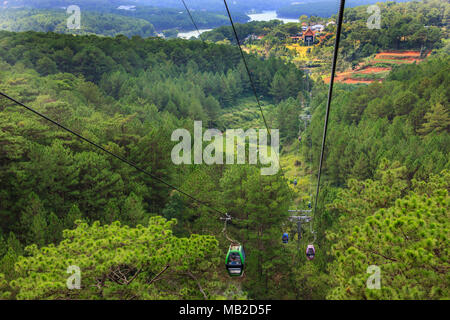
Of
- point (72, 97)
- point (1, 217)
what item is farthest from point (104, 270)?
point (72, 97)

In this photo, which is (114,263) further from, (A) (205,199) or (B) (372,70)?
(B) (372,70)

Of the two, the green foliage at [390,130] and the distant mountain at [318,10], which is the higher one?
the distant mountain at [318,10]

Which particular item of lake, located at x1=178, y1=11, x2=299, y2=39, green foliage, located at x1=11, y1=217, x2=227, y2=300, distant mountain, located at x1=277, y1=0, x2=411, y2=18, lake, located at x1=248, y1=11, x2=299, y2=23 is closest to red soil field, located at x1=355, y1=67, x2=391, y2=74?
distant mountain, located at x1=277, y1=0, x2=411, y2=18

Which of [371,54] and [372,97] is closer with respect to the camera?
[372,97]

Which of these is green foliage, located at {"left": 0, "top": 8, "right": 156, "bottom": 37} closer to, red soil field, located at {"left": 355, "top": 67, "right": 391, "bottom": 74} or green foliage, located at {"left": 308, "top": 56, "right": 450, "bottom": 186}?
red soil field, located at {"left": 355, "top": 67, "right": 391, "bottom": 74}

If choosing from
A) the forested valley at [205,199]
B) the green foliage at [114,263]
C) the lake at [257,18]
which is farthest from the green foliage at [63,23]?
the green foliage at [114,263]

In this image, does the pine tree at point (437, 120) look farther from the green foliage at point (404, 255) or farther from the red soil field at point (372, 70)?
the red soil field at point (372, 70)

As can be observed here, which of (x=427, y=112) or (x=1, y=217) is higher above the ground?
(x=427, y=112)

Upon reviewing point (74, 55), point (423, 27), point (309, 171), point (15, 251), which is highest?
point (423, 27)

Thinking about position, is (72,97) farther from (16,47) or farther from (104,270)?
(104,270)
